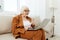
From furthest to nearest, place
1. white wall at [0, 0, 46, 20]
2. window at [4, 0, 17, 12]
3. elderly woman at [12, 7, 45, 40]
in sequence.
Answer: white wall at [0, 0, 46, 20], window at [4, 0, 17, 12], elderly woman at [12, 7, 45, 40]

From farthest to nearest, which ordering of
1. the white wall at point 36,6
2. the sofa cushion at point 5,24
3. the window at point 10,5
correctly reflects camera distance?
the white wall at point 36,6, the window at point 10,5, the sofa cushion at point 5,24

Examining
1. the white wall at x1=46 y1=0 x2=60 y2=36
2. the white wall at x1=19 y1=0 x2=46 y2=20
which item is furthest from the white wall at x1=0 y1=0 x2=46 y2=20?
the white wall at x1=46 y1=0 x2=60 y2=36

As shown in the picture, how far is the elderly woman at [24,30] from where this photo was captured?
2.57 m

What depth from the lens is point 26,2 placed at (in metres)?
3.78

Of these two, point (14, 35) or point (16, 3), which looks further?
point (16, 3)

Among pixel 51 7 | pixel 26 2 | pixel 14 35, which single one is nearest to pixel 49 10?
pixel 51 7

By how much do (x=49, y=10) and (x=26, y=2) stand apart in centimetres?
77

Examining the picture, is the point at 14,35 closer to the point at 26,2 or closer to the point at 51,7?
the point at 26,2

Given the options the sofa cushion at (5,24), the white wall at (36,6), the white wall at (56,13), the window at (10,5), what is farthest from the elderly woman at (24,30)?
the white wall at (56,13)

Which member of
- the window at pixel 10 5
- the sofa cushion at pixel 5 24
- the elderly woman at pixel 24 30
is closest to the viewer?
the elderly woman at pixel 24 30

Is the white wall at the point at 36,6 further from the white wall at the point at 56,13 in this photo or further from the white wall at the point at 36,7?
the white wall at the point at 56,13

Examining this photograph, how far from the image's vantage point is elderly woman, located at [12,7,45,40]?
2570 mm

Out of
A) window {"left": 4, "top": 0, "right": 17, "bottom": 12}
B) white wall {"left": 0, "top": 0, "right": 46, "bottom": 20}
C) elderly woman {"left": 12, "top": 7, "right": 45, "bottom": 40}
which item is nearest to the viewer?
elderly woman {"left": 12, "top": 7, "right": 45, "bottom": 40}

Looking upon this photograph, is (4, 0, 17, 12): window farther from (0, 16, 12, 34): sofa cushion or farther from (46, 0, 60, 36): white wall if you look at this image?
Answer: (46, 0, 60, 36): white wall
